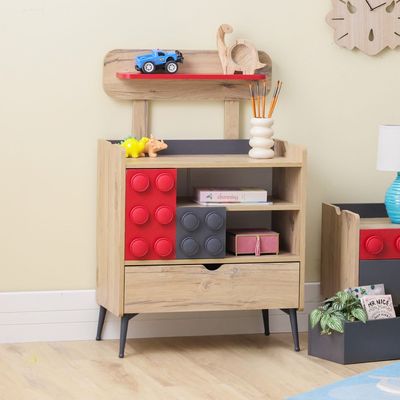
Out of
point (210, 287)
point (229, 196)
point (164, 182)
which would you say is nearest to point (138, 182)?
point (164, 182)

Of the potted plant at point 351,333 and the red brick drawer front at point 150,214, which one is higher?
the red brick drawer front at point 150,214

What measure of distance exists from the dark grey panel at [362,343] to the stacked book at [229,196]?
0.49 metres

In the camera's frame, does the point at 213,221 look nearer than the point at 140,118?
Yes

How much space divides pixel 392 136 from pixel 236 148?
1.83 ft

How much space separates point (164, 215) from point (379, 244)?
753 mm

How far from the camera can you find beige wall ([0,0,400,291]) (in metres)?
3.38

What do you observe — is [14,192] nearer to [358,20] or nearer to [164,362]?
[164,362]

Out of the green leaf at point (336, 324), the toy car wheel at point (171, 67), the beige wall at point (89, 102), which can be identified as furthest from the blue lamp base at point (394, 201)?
the toy car wheel at point (171, 67)

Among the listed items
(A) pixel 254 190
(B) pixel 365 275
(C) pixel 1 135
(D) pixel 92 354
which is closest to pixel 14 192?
(C) pixel 1 135

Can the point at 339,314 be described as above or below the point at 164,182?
below

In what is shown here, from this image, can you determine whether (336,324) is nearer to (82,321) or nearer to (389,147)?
(389,147)

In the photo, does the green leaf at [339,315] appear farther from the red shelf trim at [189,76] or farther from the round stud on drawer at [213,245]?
the red shelf trim at [189,76]

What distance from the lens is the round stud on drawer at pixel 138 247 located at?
10.4 ft

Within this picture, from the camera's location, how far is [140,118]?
3479 mm
